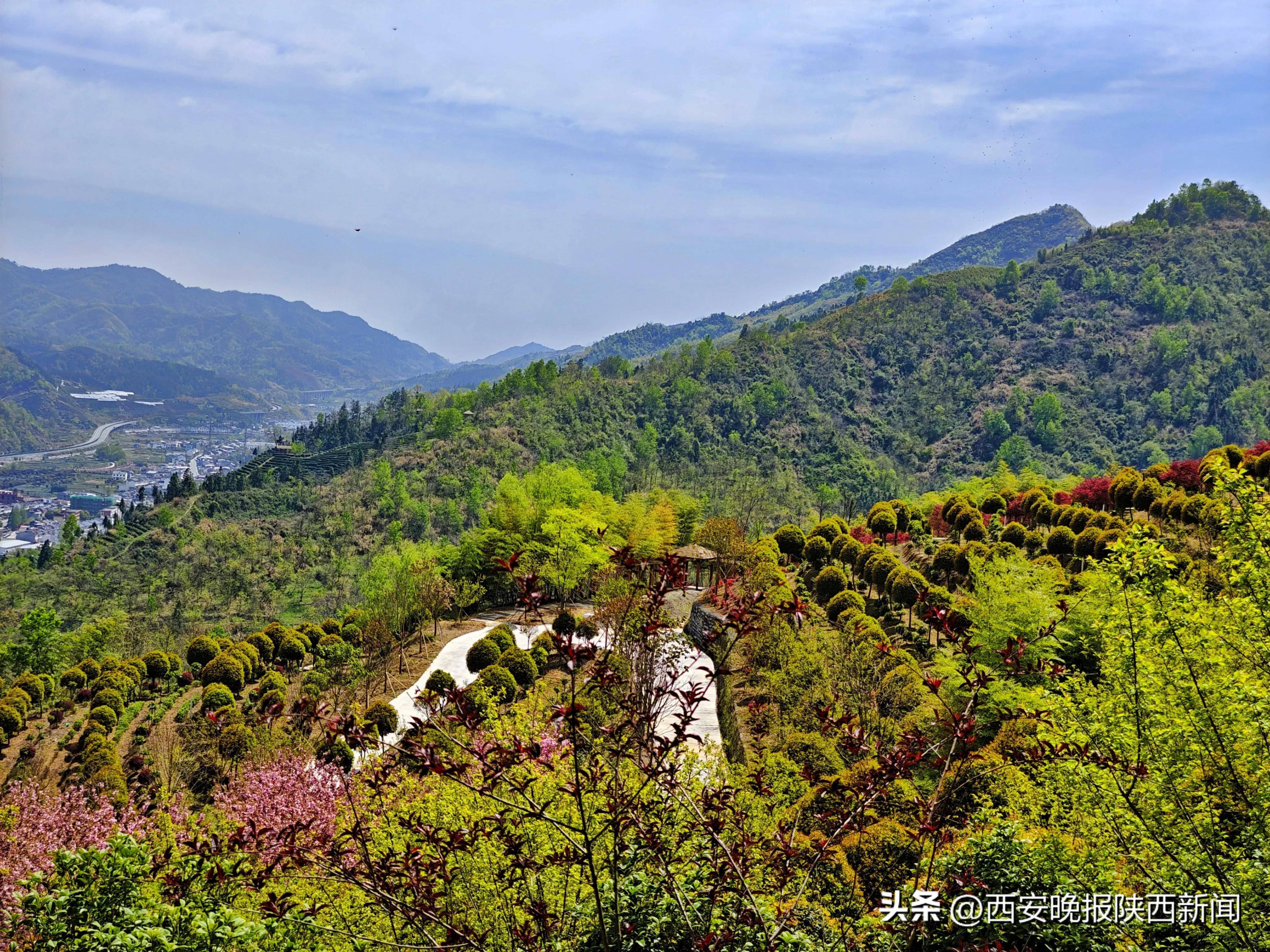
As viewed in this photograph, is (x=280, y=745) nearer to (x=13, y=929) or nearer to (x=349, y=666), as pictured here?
(x=349, y=666)

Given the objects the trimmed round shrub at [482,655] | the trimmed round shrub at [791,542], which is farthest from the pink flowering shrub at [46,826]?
the trimmed round shrub at [791,542]

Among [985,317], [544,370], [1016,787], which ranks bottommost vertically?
[1016,787]

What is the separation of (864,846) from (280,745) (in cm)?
1282

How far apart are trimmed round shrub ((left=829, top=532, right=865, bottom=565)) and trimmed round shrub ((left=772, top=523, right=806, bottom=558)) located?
1.28 meters

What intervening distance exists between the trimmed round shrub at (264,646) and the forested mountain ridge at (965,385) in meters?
36.9

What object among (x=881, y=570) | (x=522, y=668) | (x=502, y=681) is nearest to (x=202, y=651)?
(x=522, y=668)

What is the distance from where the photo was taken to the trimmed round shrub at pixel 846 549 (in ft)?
88.1

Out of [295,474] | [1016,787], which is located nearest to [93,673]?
[1016,787]

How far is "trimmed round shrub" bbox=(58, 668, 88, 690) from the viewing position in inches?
953

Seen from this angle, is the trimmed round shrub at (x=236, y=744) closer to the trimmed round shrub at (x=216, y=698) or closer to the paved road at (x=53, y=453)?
the trimmed round shrub at (x=216, y=698)

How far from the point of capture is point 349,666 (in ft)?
68.4

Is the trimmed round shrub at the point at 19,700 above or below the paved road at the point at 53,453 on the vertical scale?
below

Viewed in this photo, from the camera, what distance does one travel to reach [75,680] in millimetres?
24219

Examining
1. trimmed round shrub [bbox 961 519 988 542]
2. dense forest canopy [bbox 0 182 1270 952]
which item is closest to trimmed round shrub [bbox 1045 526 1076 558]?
dense forest canopy [bbox 0 182 1270 952]
